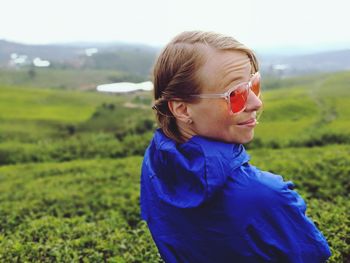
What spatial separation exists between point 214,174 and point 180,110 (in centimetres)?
36

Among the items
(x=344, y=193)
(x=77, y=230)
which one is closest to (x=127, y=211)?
(x=77, y=230)

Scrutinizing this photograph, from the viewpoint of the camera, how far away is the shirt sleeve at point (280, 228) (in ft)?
5.17

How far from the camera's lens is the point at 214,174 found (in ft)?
5.13

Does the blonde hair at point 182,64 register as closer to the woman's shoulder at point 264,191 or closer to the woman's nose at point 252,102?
the woman's nose at point 252,102

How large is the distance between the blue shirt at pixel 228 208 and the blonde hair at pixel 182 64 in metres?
0.16

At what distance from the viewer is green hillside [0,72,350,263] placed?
4.02 meters

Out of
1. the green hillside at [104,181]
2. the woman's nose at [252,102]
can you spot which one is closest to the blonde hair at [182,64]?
the woman's nose at [252,102]

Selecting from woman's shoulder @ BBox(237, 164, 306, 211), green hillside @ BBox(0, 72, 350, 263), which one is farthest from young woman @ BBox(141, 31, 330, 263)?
green hillside @ BBox(0, 72, 350, 263)

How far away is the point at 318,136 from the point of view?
17391mm

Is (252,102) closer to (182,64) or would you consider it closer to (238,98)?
(238,98)

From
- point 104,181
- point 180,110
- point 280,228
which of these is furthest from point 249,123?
point 104,181

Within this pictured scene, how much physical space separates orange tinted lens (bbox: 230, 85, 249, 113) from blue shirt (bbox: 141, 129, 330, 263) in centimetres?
15

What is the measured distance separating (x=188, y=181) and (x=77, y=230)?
352 cm

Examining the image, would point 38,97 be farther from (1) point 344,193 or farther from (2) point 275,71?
(2) point 275,71
